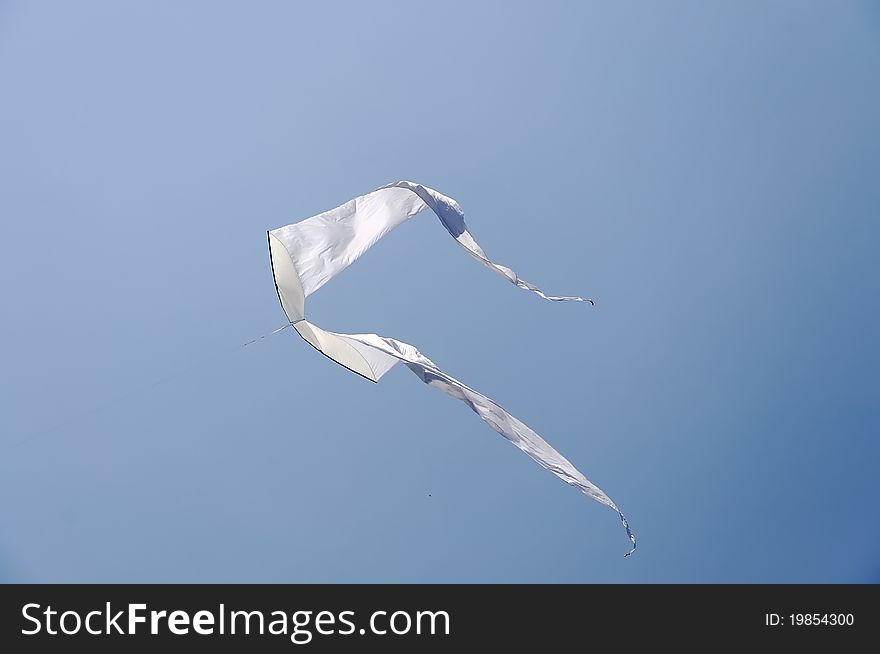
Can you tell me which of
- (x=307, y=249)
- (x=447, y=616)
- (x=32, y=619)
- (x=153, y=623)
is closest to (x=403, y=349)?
(x=307, y=249)

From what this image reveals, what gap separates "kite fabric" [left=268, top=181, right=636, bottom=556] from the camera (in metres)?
8.48

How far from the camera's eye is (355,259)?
9.34 meters

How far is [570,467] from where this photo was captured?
8.87 meters

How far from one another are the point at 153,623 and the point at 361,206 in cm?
483

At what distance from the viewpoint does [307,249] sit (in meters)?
8.73

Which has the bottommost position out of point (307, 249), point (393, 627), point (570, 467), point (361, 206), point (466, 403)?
point (393, 627)

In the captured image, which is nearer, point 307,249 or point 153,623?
point 153,623

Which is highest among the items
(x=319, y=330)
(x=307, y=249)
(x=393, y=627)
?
(x=307, y=249)

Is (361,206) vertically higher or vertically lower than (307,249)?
higher

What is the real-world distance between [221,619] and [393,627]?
1.72 metres

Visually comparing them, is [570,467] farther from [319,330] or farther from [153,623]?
[153,623]

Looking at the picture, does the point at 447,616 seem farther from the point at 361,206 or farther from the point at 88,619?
the point at 361,206

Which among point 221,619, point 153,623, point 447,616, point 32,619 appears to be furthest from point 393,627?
point 32,619

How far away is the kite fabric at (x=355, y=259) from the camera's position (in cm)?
848
